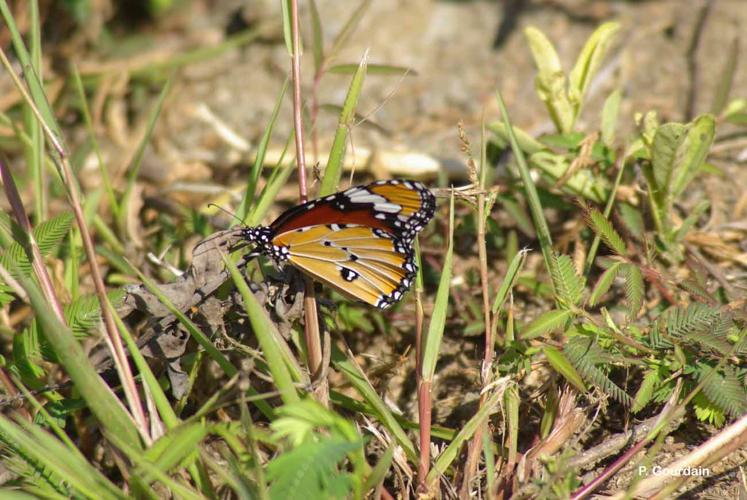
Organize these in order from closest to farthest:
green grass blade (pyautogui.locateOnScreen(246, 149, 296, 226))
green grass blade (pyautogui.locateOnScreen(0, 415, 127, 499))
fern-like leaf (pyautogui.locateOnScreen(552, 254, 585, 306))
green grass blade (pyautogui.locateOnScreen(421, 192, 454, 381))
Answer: green grass blade (pyautogui.locateOnScreen(0, 415, 127, 499)), green grass blade (pyautogui.locateOnScreen(421, 192, 454, 381)), fern-like leaf (pyautogui.locateOnScreen(552, 254, 585, 306)), green grass blade (pyautogui.locateOnScreen(246, 149, 296, 226))

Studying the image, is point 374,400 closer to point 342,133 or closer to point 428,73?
point 342,133

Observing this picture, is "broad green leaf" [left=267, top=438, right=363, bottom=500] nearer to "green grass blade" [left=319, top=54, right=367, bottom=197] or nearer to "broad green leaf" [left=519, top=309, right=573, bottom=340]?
"broad green leaf" [left=519, top=309, right=573, bottom=340]

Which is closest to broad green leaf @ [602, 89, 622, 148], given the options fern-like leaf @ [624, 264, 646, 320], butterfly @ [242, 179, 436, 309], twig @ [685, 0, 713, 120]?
fern-like leaf @ [624, 264, 646, 320]

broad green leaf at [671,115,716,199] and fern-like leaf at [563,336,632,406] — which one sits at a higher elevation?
broad green leaf at [671,115,716,199]

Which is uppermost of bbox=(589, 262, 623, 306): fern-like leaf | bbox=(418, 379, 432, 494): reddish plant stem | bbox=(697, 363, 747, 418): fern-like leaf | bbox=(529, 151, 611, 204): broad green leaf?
bbox=(529, 151, 611, 204): broad green leaf

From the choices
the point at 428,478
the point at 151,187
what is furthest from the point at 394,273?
the point at 151,187

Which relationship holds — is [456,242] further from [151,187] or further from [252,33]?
[252,33]

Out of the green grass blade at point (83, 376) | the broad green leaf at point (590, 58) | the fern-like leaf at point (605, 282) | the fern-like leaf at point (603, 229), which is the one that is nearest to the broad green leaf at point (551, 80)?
the broad green leaf at point (590, 58)
